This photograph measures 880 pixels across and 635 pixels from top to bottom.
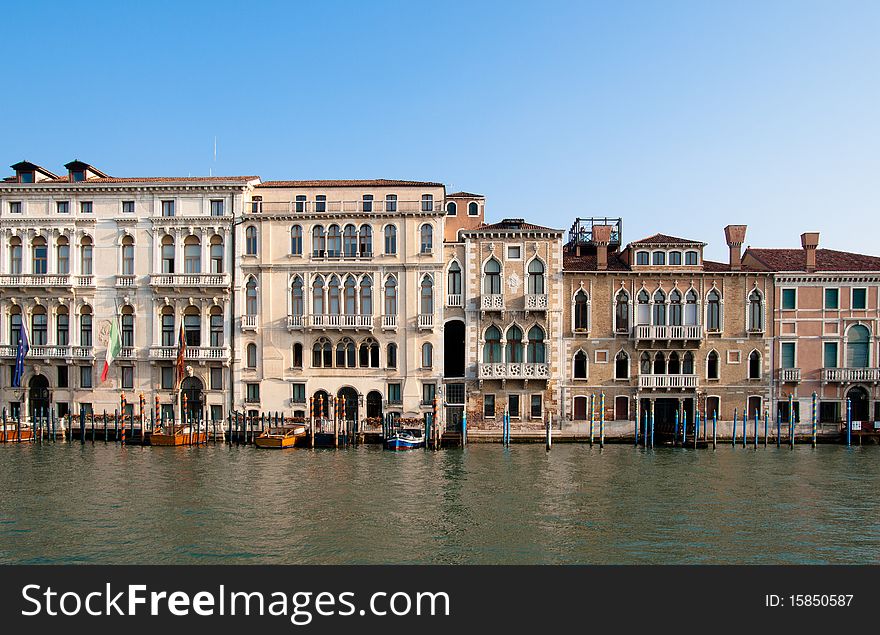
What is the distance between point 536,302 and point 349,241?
8930 mm

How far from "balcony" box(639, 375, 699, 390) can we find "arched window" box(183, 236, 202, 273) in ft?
68.5

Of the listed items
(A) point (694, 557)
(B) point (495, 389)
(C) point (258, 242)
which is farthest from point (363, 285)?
(A) point (694, 557)

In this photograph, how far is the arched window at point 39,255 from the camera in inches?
1414

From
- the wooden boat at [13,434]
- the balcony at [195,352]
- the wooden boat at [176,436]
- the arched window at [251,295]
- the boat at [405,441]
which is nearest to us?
the boat at [405,441]

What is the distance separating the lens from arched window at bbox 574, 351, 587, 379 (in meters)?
34.9

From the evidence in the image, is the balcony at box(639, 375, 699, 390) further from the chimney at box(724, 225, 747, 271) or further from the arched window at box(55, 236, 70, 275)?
the arched window at box(55, 236, 70, 275)

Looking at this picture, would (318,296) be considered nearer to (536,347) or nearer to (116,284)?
(116,284)

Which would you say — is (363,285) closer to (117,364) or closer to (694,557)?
(117,364)

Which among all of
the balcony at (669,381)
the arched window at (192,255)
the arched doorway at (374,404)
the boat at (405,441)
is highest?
the arched window at (192,255)

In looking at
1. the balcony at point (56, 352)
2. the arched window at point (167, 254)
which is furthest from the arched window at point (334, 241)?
the balcony at point (56, 352)

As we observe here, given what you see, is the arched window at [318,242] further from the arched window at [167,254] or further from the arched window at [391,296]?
the arched window at [167,254]

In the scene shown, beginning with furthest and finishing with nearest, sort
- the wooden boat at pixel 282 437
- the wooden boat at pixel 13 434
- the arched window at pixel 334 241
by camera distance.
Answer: the arched window at pixel 334 241 → the wooden boat at pixel 13 434 → the wooden boat at pixel 282 437

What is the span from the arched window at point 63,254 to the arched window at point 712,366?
29.8 m

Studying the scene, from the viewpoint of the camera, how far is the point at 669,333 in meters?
34.4
